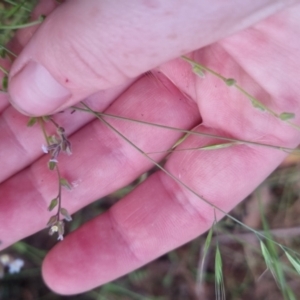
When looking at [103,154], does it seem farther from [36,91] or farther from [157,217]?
[36,91]

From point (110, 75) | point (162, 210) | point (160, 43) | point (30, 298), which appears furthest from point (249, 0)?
point (30, 298)

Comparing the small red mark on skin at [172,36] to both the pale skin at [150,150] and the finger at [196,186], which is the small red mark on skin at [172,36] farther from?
the finger at [196,186]

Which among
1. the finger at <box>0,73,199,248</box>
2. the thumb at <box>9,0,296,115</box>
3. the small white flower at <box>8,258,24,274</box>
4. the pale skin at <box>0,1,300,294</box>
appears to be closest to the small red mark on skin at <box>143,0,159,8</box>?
the thumb at <box>9,0,296,115</box>

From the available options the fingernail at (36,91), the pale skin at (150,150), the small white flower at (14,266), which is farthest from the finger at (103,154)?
the small white flower at (14,266)

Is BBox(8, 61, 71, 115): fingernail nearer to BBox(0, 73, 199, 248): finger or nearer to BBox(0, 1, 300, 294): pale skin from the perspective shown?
BBox(0, 1, 300, 294): pale skin

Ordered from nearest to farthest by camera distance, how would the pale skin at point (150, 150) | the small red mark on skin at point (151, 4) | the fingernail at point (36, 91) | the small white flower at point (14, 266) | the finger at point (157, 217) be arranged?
the small red mark on skin at point (151, 4), the fingernail at point (36, 91), the pale skin at point (150, 150), the finger at point (157, 217), the small white flower at point (14, 266)

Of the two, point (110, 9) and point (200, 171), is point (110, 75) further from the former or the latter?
point (200, 171)
